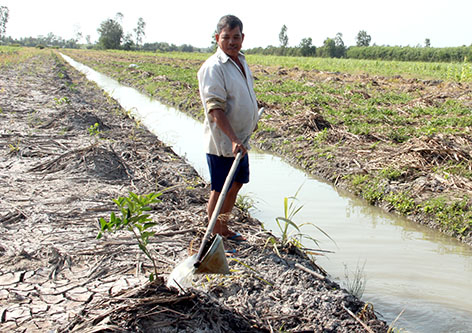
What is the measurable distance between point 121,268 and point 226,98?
1.41m

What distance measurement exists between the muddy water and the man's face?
1732mm

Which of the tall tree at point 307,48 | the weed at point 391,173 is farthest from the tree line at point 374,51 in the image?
the weed at point 391,173

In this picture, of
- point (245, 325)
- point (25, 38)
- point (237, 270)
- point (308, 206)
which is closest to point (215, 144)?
point (237, 270)

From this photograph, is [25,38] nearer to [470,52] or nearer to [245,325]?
[470,52]

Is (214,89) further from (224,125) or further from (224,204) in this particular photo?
(224,204)

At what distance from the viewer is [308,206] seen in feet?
18.9

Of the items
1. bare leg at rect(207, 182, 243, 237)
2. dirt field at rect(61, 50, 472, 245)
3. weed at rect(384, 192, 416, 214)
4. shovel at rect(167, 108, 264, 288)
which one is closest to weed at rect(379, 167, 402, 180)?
dirt field at rect(61, 50, 472, 245)

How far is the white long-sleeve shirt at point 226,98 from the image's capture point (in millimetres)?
3062

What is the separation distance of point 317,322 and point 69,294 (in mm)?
1546

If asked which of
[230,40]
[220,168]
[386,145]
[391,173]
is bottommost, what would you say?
[391,173]

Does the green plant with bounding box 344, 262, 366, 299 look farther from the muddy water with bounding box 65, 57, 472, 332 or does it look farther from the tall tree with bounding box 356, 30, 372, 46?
the tall tree with bounding box 356, 30, 372, 46

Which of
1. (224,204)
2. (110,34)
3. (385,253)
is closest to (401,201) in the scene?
(385,253)

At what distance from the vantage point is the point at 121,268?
3229 millimetres

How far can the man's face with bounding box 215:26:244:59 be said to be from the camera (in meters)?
3.04
